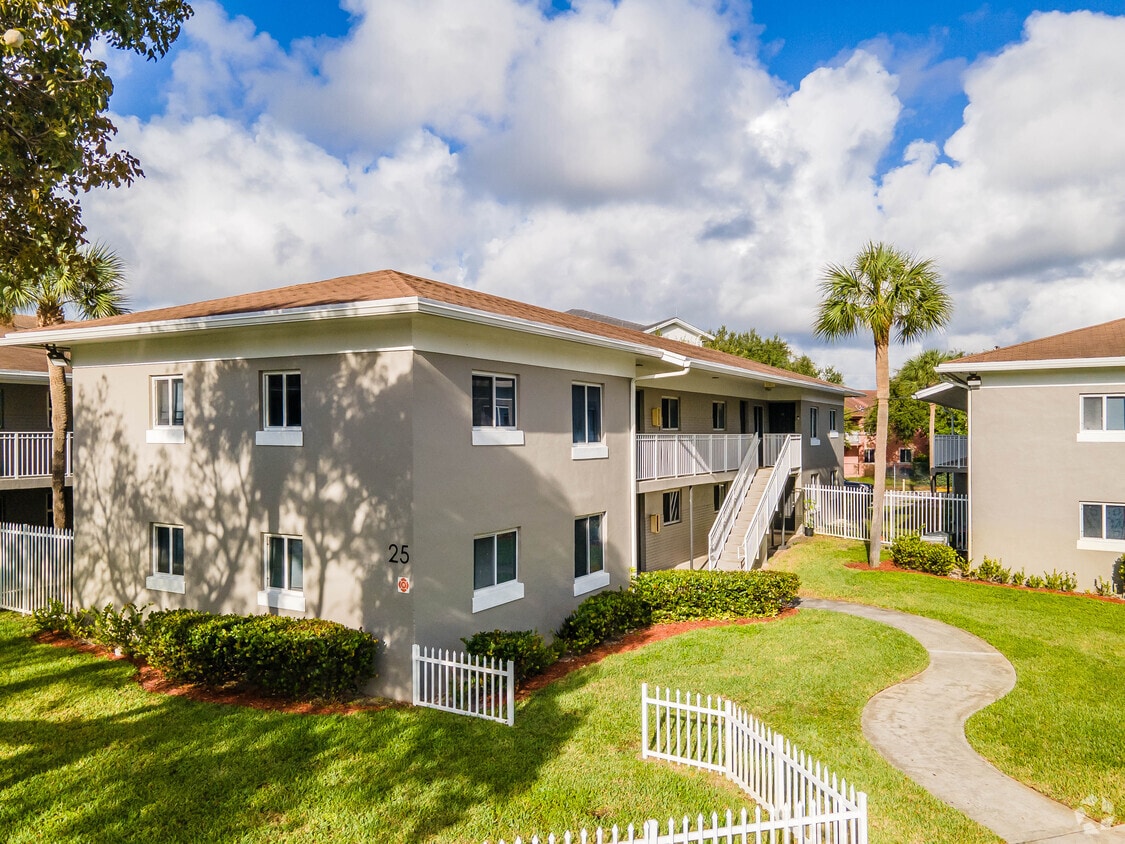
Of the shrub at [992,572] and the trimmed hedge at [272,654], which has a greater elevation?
the trimmed hedge at [272,654]

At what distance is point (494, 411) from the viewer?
1245 cm

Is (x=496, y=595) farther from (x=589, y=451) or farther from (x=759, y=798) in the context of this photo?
(x=759, y=798)

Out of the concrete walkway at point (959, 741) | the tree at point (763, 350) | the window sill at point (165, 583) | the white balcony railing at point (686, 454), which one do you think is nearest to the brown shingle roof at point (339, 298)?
the white balcony railing at point (686, 454)

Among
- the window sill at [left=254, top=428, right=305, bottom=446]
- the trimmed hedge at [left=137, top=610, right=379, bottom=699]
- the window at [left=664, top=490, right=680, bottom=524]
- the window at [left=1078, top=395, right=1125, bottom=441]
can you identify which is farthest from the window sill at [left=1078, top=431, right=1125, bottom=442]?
the window sill at [left=254, top=428, right=305, bottom=446]

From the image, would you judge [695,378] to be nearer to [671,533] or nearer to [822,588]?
[671,533]

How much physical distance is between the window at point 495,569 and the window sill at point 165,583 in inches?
230

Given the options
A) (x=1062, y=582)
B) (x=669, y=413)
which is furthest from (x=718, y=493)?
(x=1062, y=582)

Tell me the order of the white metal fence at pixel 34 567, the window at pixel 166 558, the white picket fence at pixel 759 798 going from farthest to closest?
the white metal fence at pixel 34 567 < the window at pixel 166 558 < the white picket fence at pixel 759 798

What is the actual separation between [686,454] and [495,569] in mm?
8149

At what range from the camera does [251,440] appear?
12055 mm

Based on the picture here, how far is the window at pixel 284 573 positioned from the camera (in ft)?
38.4

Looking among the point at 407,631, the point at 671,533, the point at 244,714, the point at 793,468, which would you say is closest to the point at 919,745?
the point at 407,631

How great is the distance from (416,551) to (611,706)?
3.72m

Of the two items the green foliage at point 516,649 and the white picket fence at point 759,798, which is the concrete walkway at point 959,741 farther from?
the green foliage at point 516,649
